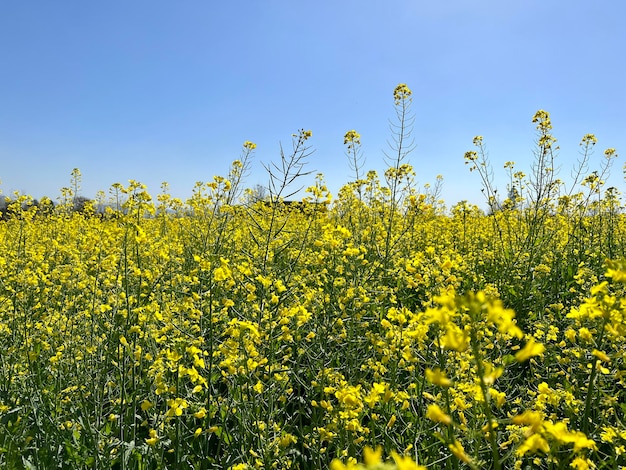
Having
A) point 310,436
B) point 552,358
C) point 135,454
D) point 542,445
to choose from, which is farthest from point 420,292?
point 542,445

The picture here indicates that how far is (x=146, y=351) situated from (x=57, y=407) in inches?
22.0

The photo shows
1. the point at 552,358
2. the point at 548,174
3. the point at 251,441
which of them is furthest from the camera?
the point at 548,174

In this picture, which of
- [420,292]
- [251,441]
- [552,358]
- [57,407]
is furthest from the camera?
[420,292]

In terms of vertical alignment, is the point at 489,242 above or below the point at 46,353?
above

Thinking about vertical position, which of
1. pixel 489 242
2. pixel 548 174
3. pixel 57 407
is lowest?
pixel 57 407

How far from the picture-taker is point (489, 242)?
6281 millimetres

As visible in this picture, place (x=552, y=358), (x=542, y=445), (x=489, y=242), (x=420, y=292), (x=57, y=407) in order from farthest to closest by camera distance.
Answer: (x=489, y=242), (x=420, y=292), (x=552, y=358), (x=57, y=407), (x=542, y=445)

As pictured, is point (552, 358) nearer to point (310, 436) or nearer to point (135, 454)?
point (310, 436)

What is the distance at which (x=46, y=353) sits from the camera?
9.45 feet

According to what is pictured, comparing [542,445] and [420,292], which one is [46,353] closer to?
[542,445]

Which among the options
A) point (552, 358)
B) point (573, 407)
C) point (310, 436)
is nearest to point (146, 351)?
point (310, 436)

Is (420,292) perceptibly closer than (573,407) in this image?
No

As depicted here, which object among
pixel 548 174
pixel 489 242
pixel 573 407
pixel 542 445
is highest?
pixel 548 174

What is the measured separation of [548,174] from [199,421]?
4687 millimetres
